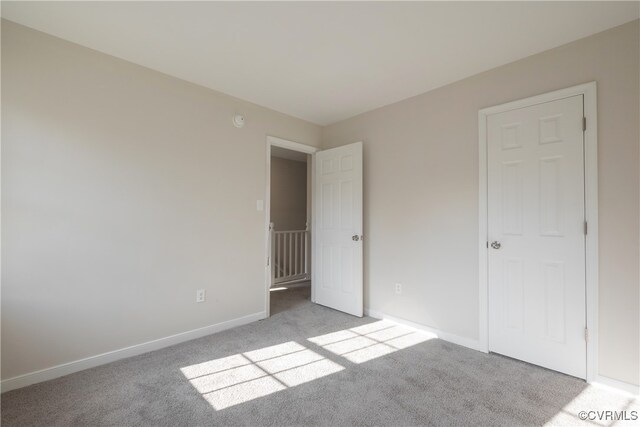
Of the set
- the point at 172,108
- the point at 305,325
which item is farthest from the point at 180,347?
the point at 172,108

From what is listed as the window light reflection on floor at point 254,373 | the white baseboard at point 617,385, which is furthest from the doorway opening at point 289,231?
the white baseboard at point 617,385

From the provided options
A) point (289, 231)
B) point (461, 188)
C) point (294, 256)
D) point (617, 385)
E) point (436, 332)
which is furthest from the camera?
point (294, 256)

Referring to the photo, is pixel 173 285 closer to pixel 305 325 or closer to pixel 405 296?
pixel 305 325

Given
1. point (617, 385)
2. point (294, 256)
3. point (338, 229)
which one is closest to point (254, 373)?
point (338, 229)

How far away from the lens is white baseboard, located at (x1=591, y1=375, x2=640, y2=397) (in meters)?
1.83

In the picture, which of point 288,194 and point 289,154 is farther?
point 288,194

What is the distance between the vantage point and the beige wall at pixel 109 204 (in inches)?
75.8

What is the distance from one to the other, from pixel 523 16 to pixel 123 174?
307cm

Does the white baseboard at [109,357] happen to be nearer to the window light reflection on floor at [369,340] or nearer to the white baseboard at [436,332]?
the window light reflection on floor at [369,340]

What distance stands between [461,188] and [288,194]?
420 centimetres

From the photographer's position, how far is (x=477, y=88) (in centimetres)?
255

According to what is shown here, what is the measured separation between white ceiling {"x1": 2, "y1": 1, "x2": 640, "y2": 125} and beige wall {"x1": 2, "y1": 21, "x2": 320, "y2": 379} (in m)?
0.27

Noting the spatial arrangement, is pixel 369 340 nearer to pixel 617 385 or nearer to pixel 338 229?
pixel 338 229

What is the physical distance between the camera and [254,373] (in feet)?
6.87
